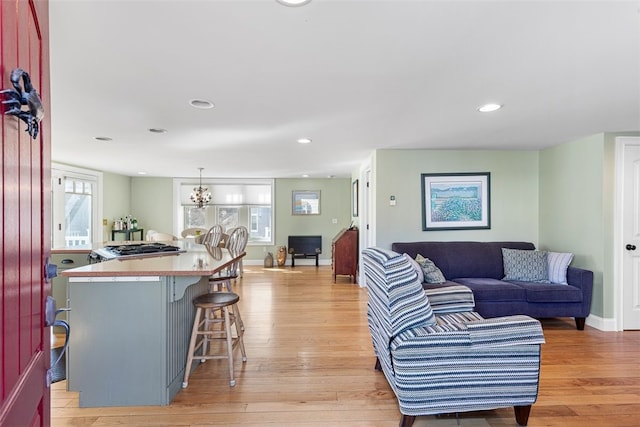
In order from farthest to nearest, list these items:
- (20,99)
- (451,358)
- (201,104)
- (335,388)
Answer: (201,104)
(335,388)
(451,358)
(20,99)

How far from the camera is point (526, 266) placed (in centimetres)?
396

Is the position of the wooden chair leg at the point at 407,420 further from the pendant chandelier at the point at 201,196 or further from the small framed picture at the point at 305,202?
the small framed picture at the point at 305,202

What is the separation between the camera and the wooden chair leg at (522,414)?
77.7 inches

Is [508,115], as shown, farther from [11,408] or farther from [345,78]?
[11,408]

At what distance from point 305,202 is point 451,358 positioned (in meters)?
6.76

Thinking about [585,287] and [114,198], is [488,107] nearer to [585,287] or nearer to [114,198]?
[585,287]

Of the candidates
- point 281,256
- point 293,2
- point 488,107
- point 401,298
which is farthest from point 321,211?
point 293,2

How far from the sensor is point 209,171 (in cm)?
701

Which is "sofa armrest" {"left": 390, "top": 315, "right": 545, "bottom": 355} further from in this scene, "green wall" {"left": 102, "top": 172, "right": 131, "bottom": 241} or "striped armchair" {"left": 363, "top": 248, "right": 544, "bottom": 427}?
"green wall" {"left": 102, "top": 172, "right": 131, "bottom": 241}

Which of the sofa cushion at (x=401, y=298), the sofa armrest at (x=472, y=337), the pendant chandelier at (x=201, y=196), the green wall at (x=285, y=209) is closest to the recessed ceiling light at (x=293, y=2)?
the sofa cushion at (x=401, y=298)

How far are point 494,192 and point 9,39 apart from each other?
4927mm

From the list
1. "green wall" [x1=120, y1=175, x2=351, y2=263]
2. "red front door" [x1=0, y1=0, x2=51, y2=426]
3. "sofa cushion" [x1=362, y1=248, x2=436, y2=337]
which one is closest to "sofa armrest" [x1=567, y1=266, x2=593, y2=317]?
"sofa cushion" [x1=362, y1=248, x2=436, y2=337]

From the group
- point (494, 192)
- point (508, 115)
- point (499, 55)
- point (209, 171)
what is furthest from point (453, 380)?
point (209, 171)

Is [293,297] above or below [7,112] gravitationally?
below
